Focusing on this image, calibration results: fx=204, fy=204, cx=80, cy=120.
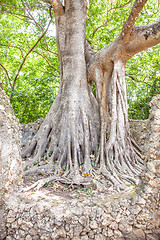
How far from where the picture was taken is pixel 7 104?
2625mm

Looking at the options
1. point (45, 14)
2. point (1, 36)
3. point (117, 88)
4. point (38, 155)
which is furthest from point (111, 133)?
point (1, 36)

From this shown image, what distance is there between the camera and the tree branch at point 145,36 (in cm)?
476

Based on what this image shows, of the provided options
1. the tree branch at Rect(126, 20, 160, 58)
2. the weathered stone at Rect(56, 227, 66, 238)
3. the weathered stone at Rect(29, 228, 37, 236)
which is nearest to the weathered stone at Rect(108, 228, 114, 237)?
the weathered stone at Rect(56, 227, 66, 238)

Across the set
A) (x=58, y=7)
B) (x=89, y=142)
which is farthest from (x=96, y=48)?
(x=89, y=142)

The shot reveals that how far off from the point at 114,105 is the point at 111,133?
720 millimetres

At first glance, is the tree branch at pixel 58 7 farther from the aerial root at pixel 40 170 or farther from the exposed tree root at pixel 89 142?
the aerial root at pixel 40 170

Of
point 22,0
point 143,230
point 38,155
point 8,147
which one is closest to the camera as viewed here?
point 143,230

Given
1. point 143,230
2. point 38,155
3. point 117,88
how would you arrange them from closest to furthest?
point 143,230
point 38,155
point 117,88

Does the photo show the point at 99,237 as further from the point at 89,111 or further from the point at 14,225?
the point at 89,111

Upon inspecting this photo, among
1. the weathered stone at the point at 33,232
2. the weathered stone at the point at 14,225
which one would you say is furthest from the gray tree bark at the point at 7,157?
the weathered stone at the point at 33,232

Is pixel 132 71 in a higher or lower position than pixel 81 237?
higher

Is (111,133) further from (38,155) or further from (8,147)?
(8,147)

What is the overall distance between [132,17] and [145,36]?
69 centimetres

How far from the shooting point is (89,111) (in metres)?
A: 5.12
